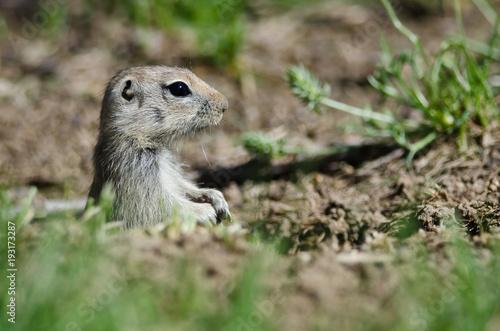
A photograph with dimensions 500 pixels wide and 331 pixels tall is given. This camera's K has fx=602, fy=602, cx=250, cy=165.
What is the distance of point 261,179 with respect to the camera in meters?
5.57

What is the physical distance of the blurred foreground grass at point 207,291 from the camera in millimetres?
2434

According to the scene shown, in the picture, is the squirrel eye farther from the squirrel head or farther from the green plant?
the green plant

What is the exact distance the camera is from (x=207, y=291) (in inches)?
104

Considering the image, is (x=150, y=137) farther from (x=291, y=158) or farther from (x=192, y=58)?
(x=192, y=58)

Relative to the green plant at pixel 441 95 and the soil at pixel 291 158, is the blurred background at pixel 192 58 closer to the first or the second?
the soil at pixel 291 158

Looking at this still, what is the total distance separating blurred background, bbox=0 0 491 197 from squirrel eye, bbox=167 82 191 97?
1.51 m

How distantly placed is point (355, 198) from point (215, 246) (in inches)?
70.6

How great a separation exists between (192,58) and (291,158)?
7.77 feet

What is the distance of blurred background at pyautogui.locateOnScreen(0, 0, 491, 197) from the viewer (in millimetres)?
6320

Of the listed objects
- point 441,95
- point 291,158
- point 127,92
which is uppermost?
point 127,92

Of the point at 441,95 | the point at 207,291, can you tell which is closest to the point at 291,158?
the point at 441,95

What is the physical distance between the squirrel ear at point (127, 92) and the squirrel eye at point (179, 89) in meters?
0.31

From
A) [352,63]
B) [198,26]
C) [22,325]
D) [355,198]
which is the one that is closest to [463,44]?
[355,198]

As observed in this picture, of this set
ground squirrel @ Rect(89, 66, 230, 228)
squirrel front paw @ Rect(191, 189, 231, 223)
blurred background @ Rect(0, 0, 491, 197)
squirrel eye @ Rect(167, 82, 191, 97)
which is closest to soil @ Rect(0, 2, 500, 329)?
blurred background @ Rect(0, 0, 491, 197)
